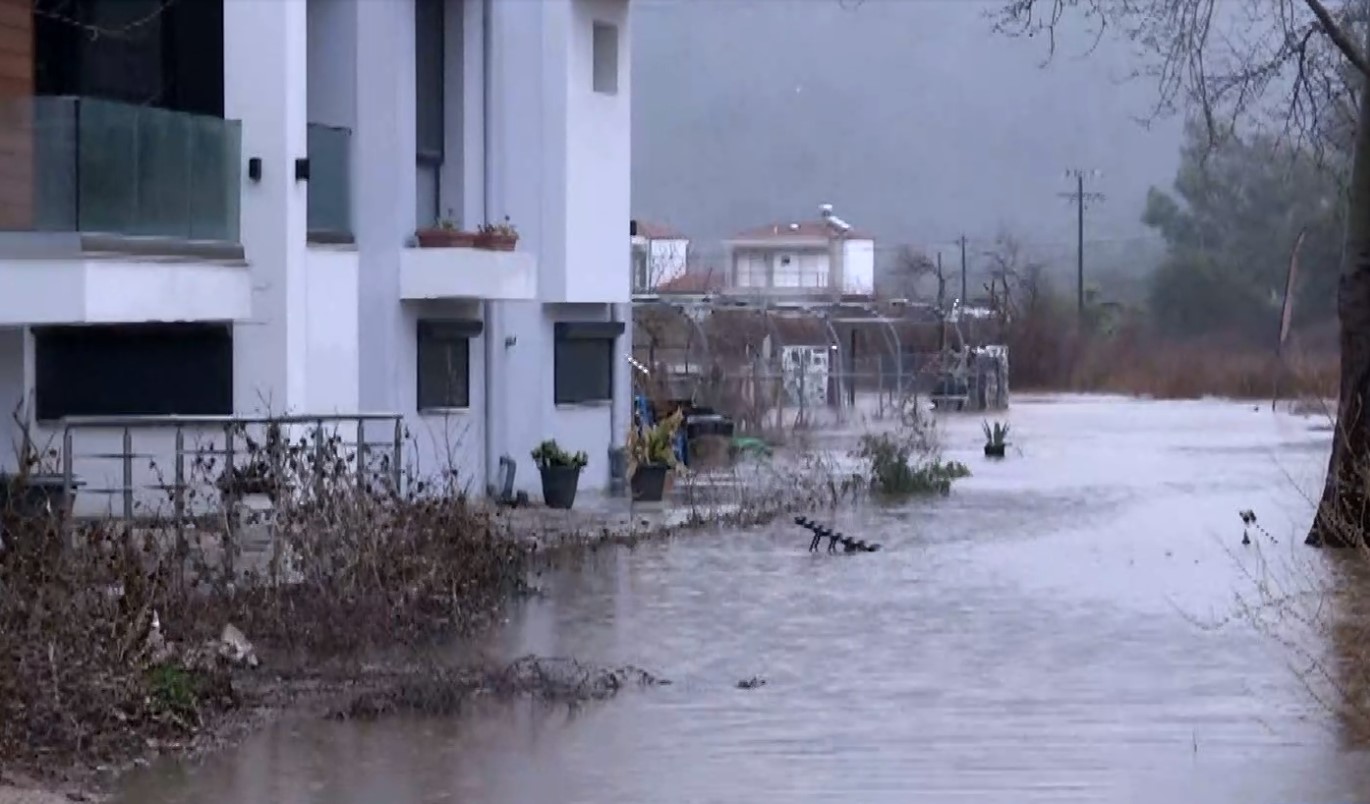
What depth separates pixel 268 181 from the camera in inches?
1002

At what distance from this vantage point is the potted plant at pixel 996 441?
45844 millimetres

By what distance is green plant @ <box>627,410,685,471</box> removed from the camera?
32.9 meters

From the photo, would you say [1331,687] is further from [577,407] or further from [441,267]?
[577,407]

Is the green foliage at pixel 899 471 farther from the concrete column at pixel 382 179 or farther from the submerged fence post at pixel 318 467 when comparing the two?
the submerged fence post at pixel 318 467

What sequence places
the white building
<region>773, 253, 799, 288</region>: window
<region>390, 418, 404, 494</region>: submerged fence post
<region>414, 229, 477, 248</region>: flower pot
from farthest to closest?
<region>773, 253, 799, 288</region>: window → <region>414, 229, 477, 248</region>: flower pot → the white building → <region>390, 418, 404, 494</region>: submerged fence post

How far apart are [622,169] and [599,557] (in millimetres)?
9485

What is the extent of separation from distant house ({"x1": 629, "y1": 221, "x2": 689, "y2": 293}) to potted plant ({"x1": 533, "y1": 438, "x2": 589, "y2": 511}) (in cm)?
2226

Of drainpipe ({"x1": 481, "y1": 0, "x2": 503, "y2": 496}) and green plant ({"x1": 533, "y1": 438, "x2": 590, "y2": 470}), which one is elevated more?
drainpipe ({"x1": 481, "y1": 0, "x2": 503, "y2": 496})

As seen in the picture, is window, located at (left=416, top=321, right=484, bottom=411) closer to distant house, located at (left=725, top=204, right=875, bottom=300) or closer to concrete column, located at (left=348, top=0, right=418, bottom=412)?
concrete column, located at (left=348, top=0, right=418, bottom=412)

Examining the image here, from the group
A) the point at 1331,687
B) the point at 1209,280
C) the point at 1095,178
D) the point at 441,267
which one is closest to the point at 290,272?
the point at 441,267

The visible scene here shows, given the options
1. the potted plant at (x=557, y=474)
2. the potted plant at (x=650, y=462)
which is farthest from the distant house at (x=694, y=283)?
the potted plant at (x=557, y=474)

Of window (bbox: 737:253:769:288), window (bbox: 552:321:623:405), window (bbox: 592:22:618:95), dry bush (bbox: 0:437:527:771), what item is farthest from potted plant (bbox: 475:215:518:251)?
window (bbox: 737:253:769:288)

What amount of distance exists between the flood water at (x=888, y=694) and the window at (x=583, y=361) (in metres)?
4.29

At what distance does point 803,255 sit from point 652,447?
259 ft
